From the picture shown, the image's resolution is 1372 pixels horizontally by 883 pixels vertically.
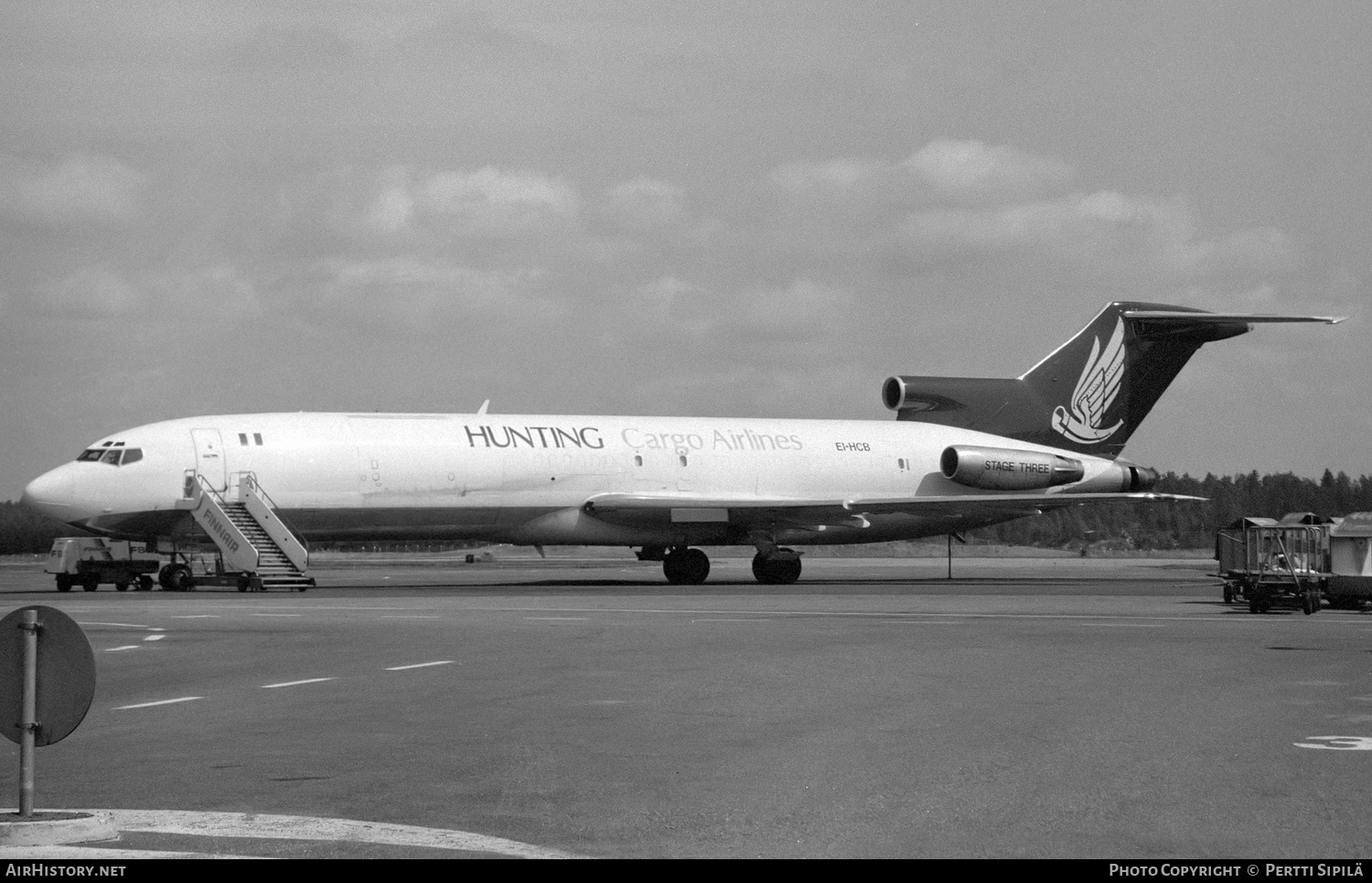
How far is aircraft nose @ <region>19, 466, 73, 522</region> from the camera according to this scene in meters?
37.1

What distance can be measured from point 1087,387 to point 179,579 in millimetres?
29345

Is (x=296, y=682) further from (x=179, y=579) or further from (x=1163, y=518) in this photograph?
(x=1163, y=518)

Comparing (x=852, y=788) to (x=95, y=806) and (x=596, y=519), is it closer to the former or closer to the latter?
(x=95, y=806)

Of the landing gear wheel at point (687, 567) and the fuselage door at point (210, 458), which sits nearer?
the fuselage door at point (210, 458)

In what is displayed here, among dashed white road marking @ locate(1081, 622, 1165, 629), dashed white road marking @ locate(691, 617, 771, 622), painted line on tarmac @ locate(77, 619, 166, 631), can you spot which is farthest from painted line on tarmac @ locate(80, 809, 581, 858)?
dashed white road marking @ locate(1081, 622, 1165, 629)

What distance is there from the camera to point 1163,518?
104312 mm

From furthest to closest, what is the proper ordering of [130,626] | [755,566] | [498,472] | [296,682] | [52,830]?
[755,566], [498,472], [130,626], [296,682], [52,830]

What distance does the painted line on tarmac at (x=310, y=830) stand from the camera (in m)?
8.16

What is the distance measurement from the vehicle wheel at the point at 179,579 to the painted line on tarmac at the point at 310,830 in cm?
3027

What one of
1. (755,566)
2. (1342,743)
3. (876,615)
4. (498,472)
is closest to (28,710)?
(1342,743)

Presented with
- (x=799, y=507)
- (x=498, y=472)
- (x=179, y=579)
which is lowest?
(x=179, y=579)

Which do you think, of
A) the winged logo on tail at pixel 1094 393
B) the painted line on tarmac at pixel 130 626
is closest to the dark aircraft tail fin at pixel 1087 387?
the winged logo on tail at pixel 1094 393

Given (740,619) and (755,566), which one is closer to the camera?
(740,619)

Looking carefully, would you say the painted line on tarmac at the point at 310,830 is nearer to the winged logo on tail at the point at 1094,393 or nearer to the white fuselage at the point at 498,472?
the white fuselage at the point at 498,472
